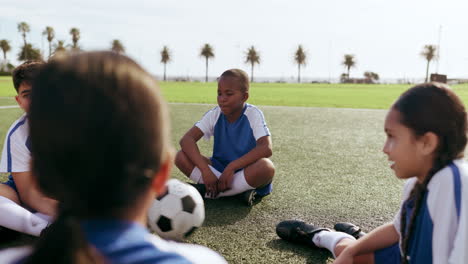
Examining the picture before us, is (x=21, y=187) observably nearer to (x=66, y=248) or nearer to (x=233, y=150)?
(x=233, y=150)

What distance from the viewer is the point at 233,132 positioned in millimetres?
3850

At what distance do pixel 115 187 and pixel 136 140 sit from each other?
3.9 inches

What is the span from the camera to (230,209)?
3.35 m

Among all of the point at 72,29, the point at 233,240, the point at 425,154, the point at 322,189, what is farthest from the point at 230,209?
the point at 72,29

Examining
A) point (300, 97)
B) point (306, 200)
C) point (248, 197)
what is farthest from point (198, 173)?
point (300, 97)

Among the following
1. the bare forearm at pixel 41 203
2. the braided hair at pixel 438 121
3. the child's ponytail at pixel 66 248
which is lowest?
the bare forearm at pixel 41 203

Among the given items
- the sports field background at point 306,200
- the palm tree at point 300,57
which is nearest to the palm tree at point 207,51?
the palm tree at point 300,57

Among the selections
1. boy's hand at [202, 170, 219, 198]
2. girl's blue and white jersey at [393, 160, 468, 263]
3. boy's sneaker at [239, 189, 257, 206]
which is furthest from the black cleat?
boy's hand at [202, 170, 219, 198]

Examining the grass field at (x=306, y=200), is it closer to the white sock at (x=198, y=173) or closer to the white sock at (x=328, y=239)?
the white sock at (x=328, y=239)

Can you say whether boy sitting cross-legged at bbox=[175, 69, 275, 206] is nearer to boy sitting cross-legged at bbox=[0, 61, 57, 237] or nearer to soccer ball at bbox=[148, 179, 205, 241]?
soccer ball at bbox=[148, 179, 205, 241]

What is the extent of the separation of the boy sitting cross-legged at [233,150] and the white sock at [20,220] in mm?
1396

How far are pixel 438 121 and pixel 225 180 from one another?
215cm

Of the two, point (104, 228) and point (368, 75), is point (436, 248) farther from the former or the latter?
point (368, 75)

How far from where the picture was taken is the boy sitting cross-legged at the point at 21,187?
8.66 feet
